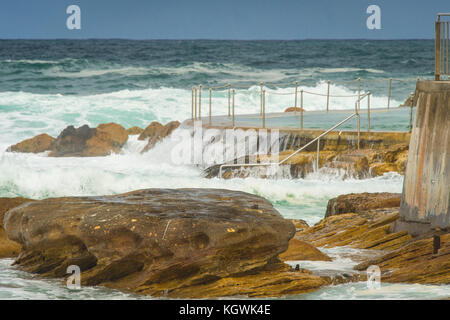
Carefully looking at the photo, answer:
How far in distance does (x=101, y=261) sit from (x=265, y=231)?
133cm

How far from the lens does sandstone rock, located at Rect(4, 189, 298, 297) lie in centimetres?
589

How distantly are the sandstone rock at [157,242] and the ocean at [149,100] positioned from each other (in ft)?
0.78

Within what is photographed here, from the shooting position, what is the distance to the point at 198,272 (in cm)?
595

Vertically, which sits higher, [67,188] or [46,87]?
[46,87]

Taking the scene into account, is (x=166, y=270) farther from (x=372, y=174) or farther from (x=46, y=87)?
(x=46, y=87)

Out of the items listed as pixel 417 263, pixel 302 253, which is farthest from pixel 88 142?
pixel 417 263

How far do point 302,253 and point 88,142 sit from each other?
51.3ft

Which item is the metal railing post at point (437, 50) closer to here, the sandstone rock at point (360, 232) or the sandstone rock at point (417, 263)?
the sandstone rock at point (360, 232)

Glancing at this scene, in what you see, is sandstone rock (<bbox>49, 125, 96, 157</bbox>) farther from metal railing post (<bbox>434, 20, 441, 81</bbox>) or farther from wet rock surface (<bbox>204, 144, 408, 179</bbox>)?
metal railing post (<bbox>434, 20, 441, 81</bbox>)

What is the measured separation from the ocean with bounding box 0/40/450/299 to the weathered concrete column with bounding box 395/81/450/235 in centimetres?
141

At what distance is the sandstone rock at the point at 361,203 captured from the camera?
9.80 metres
